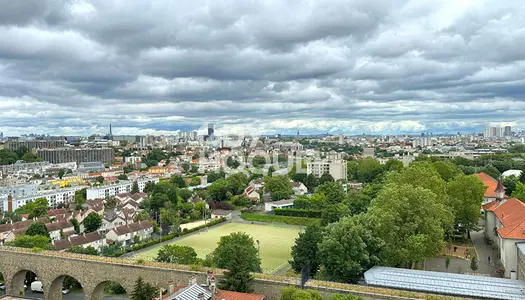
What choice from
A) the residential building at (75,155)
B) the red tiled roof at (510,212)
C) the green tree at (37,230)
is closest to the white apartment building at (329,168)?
the red tiled roof at (510,212)

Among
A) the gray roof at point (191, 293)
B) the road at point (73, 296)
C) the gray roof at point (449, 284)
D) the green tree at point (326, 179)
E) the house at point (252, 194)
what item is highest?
the gray roof at point (191, 293)

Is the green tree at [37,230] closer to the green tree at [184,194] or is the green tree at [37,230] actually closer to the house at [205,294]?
the green tree at [184,194]

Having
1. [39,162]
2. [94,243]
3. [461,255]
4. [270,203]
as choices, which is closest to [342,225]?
[461,255]

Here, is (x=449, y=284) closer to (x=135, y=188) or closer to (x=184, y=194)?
(x=184, y=194)

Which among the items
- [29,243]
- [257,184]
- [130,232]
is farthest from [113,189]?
[29,243]

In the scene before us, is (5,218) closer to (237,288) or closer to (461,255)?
(237,288)

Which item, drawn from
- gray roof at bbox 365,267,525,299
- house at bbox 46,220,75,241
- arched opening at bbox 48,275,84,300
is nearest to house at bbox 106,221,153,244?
house at bbox 46,220,75,241
